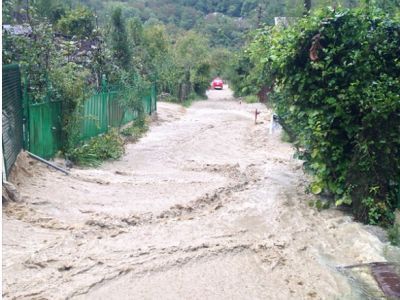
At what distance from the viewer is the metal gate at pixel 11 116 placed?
301 inches

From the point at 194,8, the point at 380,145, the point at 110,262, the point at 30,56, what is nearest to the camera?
the point at 110,262

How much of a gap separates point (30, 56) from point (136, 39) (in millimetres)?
26046

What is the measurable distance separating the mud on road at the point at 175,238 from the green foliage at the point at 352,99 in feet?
1.76

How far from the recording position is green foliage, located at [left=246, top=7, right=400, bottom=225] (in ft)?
23.0

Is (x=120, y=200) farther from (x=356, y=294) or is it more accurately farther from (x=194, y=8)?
(x=194, y=8)

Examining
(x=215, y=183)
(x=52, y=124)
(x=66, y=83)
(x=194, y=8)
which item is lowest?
(x=215, y=183)

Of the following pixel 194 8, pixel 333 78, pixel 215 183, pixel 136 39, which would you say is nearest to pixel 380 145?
pixel 333 78

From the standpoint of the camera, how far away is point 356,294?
16.1 feet

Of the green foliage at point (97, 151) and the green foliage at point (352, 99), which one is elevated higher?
the green foliage at point (352, 99)

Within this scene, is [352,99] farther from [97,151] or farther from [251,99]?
[251,99]

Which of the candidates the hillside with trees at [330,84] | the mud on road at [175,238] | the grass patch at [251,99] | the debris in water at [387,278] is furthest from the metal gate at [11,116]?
the grass patch at [251,99]

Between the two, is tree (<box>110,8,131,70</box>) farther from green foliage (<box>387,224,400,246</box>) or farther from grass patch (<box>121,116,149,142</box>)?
green foliage (<box>387,224,400,246</box>)

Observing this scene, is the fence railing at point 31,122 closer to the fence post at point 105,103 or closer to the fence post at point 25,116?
the fence post at point 25,116

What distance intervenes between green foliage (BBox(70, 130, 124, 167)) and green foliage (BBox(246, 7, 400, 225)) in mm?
5307
